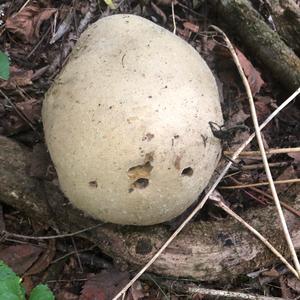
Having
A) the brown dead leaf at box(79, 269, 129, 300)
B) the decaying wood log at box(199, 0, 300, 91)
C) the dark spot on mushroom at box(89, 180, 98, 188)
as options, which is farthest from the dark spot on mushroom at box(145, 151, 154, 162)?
the decaying wood log at box(199, 0, 300, 91)

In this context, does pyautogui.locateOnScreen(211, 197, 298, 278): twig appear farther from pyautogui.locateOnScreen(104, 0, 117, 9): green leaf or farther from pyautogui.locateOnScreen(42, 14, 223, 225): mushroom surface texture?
pyautogui.locateOnScreen(104, 0, 117, 9): green leaf

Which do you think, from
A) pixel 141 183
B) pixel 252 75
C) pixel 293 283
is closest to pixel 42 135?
pixel 141 183

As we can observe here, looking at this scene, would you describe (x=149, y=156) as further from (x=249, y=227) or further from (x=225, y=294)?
(x=225, y=294)

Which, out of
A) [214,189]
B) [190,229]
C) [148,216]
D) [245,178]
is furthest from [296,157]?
[148,216]

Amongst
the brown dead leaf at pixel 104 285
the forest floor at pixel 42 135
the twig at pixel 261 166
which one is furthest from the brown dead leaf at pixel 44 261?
the twig at pixel 261 166

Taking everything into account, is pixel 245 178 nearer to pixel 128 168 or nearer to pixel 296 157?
pixel 296 157

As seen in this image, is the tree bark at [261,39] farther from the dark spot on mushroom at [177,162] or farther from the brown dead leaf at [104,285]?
the brown dead leaf at [104,285]
